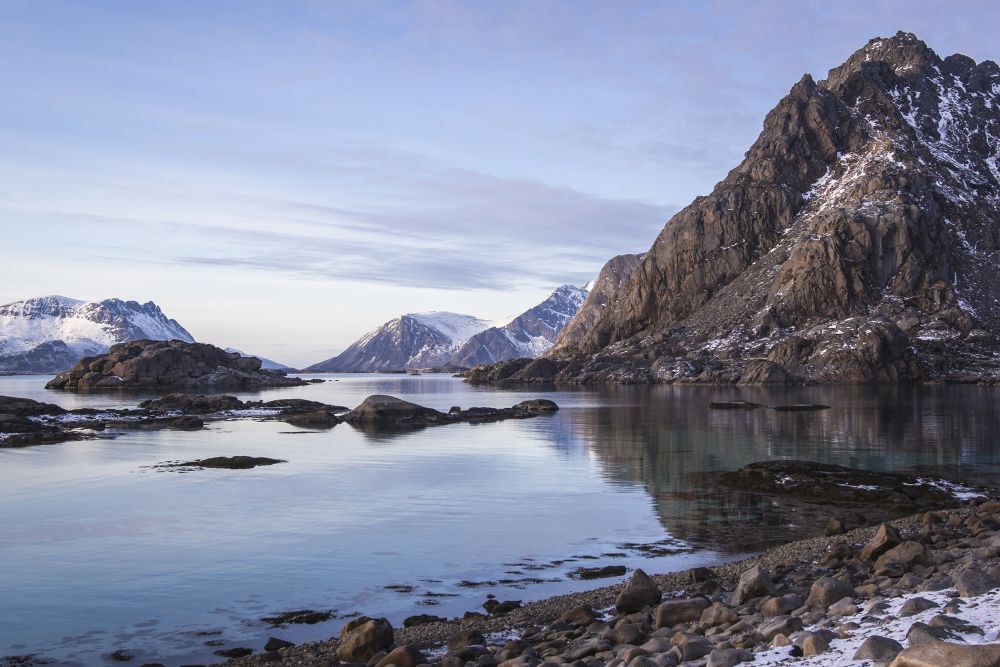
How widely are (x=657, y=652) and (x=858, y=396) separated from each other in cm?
11963

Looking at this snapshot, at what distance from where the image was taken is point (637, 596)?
63.2ft

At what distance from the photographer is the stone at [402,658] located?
51.4ft

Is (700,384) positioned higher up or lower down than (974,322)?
lower down

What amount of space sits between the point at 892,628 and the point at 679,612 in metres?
5.10

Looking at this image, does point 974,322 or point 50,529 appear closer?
point 50,529

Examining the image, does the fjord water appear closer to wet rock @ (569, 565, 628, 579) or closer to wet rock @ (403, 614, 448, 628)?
wet rock @ (569, 565, 628, 579)

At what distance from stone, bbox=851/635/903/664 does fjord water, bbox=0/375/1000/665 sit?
11.8 meters

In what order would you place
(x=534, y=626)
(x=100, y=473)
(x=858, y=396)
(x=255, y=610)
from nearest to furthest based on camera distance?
(x=534, y=626) → (x=255, y=610) → (x=100, y=473) → (x=858, y=396)

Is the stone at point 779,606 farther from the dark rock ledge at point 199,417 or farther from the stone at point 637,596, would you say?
the dark rock ledge at point 199,417

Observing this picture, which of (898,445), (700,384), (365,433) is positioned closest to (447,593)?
(898,445)

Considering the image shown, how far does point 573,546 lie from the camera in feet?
94.3

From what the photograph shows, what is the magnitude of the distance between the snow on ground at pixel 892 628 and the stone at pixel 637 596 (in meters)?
5.90

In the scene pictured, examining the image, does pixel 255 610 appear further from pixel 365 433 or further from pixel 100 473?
pixel 365 433

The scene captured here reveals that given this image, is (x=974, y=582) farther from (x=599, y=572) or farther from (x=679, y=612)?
(x=599, y=572)
